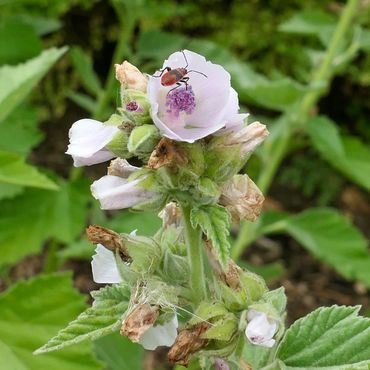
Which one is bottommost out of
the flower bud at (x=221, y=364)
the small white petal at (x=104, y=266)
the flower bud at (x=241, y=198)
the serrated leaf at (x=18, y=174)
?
the serrated leaf at (x=18, y=174)

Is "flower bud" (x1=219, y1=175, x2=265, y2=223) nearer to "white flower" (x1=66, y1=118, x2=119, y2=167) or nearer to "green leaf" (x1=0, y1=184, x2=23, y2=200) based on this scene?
"white flower" (x1=66, y1=118, x2=119, y2=167)

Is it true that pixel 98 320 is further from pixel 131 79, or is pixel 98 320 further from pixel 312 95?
pixel 312 95

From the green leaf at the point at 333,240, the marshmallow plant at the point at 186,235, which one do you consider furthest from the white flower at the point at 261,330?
the green leaf at the point at 333,240

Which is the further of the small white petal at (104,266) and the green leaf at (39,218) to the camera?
the green leaf at (39,218)

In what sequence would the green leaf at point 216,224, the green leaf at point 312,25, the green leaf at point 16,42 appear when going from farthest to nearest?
1. the green leaf at point 312,25
2. the green leaf at point 16,42
3. the green leaf at point 216,224

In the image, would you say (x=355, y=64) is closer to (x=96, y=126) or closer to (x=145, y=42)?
(x=145, y=42)

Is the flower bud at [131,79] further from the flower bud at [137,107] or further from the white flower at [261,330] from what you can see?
the white flower at [261,330]

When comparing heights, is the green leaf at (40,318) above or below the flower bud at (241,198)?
below
